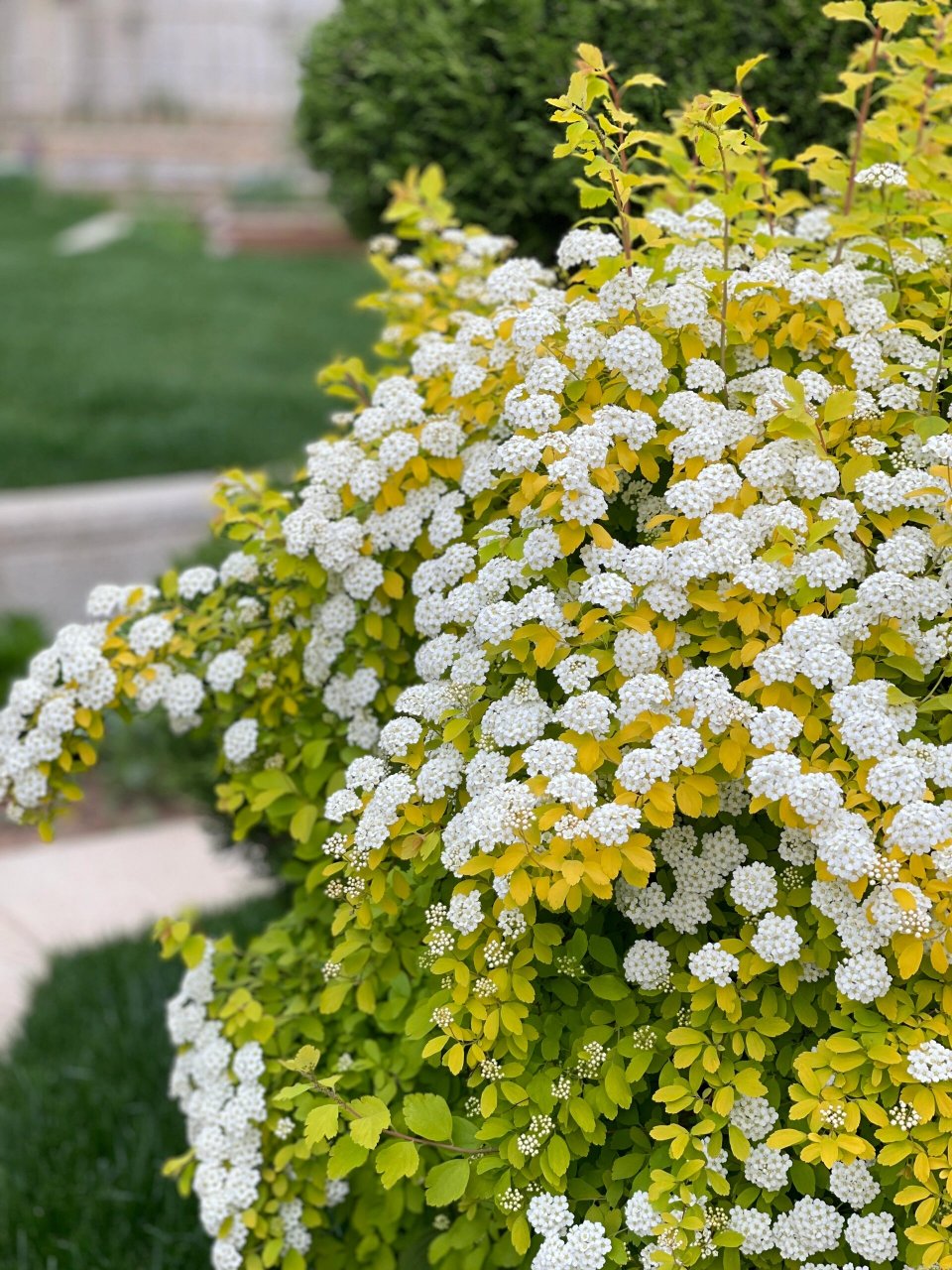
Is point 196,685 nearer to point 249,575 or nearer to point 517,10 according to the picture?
point 249,575

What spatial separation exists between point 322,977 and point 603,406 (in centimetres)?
99

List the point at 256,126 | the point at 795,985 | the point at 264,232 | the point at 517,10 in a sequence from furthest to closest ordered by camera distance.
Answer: the point at 256,126 < the point at 264,232 < the point at 517,10 < the point at 795,985

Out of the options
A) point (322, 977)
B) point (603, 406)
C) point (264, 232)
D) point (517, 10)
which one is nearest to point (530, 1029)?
point (322, 977)

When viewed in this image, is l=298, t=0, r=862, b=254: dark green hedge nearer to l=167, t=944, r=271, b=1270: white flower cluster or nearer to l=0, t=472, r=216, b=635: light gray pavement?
l=167, t=944, r=271, b=1270: white flower cluster

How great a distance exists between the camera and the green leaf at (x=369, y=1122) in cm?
157

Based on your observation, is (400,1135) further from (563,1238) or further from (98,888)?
(98,888)

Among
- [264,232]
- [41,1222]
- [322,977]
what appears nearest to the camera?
[322,977]

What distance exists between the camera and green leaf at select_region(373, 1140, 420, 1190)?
159 centimetres

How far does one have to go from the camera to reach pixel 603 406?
175cm

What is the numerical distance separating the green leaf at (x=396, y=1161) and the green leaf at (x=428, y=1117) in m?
0.02

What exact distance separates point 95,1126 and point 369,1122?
1.47m

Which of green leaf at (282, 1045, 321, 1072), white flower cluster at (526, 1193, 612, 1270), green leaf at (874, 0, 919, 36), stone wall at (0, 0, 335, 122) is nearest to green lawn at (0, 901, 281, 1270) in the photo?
green leaf at (282, 1045, 321, 1072)

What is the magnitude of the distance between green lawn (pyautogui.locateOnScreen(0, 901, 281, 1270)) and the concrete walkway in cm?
22

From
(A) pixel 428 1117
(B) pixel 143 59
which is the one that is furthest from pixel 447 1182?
(B) pixel 143 59
